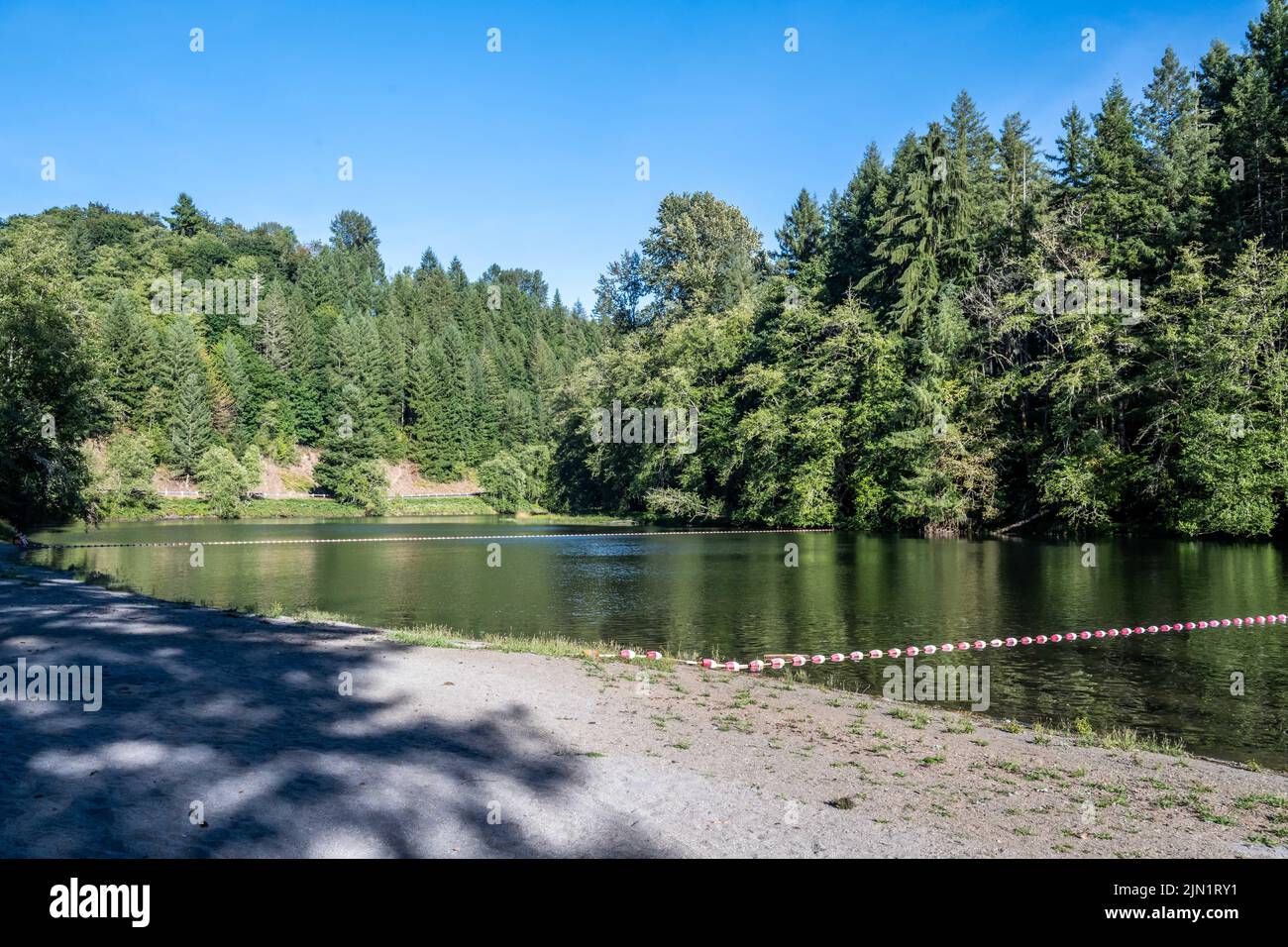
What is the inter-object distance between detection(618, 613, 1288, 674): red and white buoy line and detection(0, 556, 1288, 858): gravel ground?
10.8ft

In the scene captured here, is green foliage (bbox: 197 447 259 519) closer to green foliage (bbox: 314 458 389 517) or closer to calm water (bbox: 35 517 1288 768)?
green foliage (bbox: 314 458 389 517)

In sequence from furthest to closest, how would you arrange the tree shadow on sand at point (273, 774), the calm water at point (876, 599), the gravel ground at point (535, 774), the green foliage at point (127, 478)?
the green foliage at point (127, 478) < the calm water at point (876, 599) < the gravel ground at point (535, 774) < the tree shadow on sand at point (273, 774)

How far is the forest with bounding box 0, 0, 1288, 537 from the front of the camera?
4650 centimetres

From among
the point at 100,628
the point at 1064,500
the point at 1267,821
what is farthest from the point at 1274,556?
the point at 100,628

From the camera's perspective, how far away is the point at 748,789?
9.12 meters

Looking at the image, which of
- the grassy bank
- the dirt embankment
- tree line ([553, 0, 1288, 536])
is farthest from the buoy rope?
the dirt embankment

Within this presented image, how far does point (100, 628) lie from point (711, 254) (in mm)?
91751

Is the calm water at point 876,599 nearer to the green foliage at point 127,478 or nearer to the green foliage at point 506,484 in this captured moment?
the green foliage at point 127,478

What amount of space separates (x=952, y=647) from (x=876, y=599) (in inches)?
305

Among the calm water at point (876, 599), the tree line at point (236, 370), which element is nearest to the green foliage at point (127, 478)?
the tree line at point (236, 370)

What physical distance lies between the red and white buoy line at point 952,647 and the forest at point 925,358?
2520cm

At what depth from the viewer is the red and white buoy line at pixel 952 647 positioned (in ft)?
59.5

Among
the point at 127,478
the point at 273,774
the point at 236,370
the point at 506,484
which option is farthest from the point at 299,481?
the point at 273,774

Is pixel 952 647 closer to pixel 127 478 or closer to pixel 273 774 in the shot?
pixel 273 774
